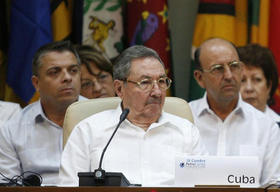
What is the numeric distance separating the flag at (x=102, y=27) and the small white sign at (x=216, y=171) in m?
2.48

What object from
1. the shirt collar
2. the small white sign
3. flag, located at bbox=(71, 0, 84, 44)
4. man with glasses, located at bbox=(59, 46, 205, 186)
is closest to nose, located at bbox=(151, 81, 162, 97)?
man with glasses, located at bbox=(59, 46, 205, 186)

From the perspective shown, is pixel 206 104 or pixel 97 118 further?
pixel 206 104

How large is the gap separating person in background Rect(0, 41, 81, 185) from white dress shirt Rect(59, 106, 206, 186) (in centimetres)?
58

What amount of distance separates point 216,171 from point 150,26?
2.53 metres

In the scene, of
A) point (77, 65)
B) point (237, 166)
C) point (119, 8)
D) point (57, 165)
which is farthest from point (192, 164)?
point (119, 8)

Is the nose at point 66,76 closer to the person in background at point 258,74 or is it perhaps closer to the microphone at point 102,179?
the person in background at point 258,74

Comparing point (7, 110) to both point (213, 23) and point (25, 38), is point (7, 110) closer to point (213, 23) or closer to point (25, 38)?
point (25, 38)

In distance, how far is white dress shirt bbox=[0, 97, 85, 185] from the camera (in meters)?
4.12

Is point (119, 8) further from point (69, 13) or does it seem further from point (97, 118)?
point (97, 118)

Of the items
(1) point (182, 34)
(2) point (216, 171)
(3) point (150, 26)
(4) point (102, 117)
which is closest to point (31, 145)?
(4) point (102, 117)

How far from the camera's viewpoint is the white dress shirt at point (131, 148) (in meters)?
3.53

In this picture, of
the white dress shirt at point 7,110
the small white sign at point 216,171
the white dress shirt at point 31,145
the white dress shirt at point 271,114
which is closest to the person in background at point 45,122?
the white dress shirt at point 31,145

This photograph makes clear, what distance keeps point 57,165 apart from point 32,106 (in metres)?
0.48

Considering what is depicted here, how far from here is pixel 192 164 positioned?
2.92 m
